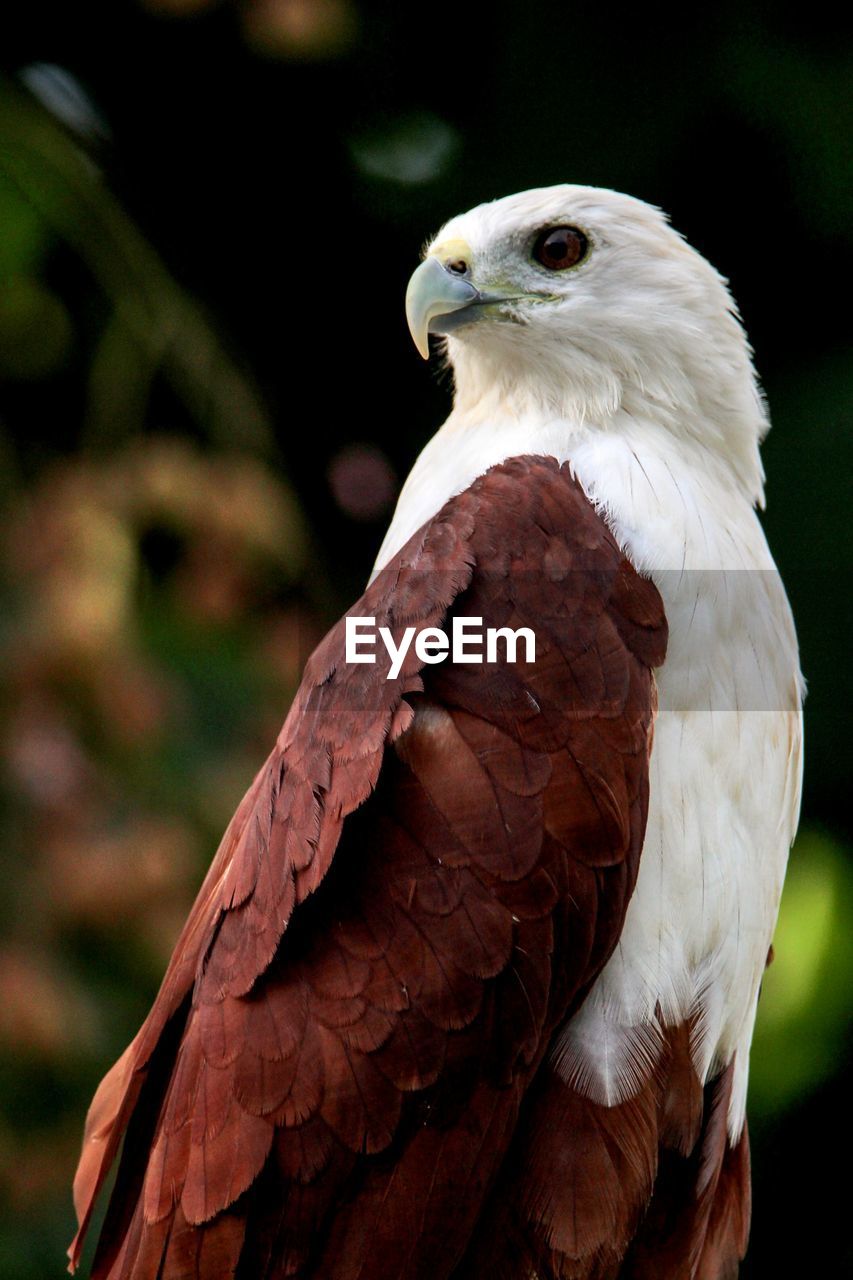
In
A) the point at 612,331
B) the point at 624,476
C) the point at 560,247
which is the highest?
the point at 560,247

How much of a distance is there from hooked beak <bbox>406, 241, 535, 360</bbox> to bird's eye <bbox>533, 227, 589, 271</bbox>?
0.23 feet

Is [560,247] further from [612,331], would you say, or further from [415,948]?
[415,948]

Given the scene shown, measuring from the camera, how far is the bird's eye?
229 centimetres

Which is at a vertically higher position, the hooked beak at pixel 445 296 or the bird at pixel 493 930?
the hooked beak at pixel 445 296

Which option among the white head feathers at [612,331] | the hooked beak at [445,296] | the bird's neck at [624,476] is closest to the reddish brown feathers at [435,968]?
the bird's neck at [624,476]

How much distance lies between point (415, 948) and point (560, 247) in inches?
44.8

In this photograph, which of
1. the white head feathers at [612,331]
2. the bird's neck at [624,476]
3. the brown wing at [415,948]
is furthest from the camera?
the white head feathers at [612,331]

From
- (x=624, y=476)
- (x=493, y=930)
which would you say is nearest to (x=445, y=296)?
(x=624, y=476)

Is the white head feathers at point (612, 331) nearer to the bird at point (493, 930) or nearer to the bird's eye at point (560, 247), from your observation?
the bird's eye at point (560, 247)

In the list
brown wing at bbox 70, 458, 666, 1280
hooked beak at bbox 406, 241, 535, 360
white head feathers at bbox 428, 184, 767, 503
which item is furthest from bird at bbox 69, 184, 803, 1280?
hooked beak at bbox 406, 241, 535, 360

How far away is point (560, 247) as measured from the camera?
2289 mm

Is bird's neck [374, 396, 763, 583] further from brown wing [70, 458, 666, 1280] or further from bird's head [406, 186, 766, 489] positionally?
brown wing [70, 458, 666, 1280]

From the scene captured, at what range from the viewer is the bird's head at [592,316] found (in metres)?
2.22

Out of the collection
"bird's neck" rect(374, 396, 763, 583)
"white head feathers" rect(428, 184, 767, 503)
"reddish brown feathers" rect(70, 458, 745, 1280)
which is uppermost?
"white head feathers" rect(428, 184, 767, 503)
